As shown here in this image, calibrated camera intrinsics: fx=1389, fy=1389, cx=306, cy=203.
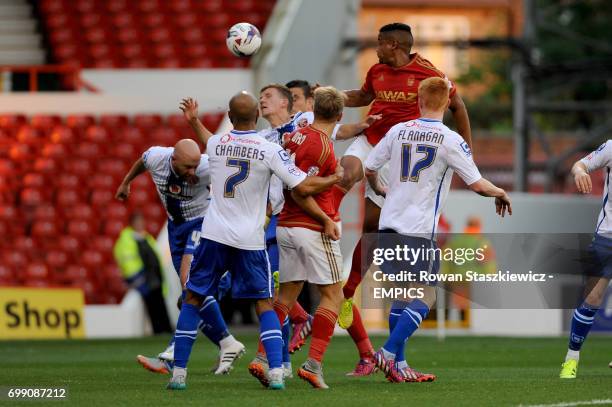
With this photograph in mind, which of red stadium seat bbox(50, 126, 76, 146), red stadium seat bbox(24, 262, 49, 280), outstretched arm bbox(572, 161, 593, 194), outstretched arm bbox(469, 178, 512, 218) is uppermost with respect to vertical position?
red stadium seat bbox(50, 126, 76, 146)

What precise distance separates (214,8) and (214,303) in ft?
51.0

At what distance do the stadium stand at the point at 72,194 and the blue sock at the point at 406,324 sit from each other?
Answer: 38.1ft

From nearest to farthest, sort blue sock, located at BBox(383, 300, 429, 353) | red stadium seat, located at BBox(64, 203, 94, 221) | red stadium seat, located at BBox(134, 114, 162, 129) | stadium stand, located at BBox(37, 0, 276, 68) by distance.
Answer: blue sock, located at BBox(383, 300, 429, 353), red stadium seat, located at BBox(64, 203, 94, 221), red stadium seat, located at BBox(134, 114, 162, 129), stadium stand, located at BBox(37, 0, 276, 68)

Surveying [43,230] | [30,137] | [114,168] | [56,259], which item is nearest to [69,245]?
[56,259]

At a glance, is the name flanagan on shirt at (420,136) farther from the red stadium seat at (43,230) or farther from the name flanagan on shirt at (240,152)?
the red stadium seat at (43,230)

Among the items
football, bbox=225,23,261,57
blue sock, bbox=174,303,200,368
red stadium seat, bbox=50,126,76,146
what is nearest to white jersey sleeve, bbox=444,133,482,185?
blue sock, bbox=174,303,200,368

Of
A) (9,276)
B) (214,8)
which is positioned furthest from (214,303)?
(214,8)

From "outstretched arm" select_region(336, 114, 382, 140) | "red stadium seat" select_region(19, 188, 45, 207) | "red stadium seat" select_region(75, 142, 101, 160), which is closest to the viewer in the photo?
"outstretched arm" select_region(336, 114, 382, 140)

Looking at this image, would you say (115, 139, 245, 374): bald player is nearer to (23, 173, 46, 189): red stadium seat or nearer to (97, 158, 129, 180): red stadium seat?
(97, 158, 129, 180): red stadium seat

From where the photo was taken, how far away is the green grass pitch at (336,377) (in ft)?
30.6

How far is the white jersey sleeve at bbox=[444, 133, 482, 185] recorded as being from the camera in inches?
400

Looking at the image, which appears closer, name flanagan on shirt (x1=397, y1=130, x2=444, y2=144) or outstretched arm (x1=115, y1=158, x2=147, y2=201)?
name flanagan on shirt (x1=397, y1=130, x2=444, y2=144)

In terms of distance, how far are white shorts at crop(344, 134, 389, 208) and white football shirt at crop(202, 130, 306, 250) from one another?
1.74 metres

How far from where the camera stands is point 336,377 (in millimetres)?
11555
